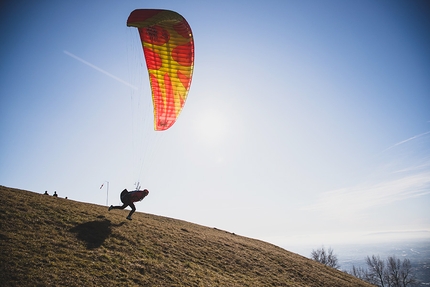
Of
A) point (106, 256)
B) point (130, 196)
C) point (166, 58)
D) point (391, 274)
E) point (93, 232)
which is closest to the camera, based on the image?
point (106, 256)

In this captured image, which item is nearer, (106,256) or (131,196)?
(106,256)

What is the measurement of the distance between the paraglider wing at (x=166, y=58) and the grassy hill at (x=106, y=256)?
7571 mm

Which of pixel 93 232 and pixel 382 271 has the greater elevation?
pixel 382 271

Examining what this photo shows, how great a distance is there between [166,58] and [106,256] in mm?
12244

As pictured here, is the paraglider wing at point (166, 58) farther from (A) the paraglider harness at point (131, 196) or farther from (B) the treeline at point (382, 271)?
(B) the treeline at point (382, 271)

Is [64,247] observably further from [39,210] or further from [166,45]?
[166,45]

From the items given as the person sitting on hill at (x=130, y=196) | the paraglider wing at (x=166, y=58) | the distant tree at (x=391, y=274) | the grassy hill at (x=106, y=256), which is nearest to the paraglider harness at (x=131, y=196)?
the person sitting on hill at (x=130, y=196)

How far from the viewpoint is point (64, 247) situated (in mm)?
8867

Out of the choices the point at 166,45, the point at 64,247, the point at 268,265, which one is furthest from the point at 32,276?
the point at 268,265

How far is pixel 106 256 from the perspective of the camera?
30.2ft

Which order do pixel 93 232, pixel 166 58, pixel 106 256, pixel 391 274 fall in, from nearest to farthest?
pixel 106 256 < pixel 93 232 < pixel 166 58 < pixel 391 274

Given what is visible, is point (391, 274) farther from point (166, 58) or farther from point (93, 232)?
point (166, 58)

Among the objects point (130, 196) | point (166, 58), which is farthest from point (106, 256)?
point (166, 58)

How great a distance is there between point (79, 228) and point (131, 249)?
3.02 m
